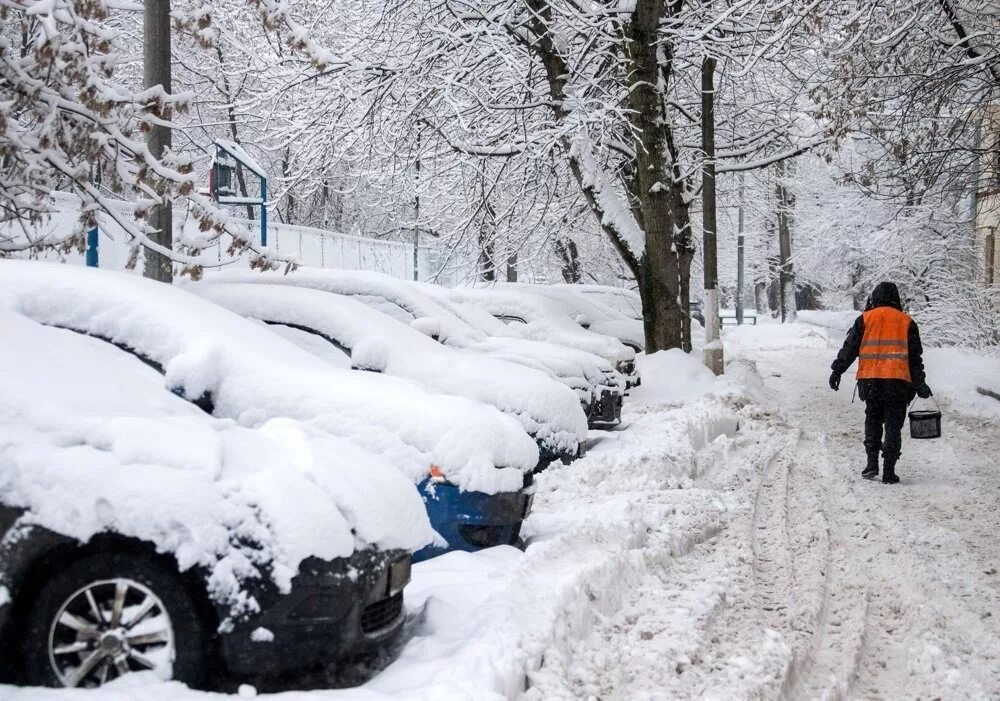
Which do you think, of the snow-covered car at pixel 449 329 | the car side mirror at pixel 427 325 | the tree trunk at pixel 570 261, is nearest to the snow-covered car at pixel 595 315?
the snow-covered car at pixel 449 329

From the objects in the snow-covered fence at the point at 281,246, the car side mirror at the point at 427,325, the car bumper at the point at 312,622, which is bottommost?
the car bumper at the point at 312,622

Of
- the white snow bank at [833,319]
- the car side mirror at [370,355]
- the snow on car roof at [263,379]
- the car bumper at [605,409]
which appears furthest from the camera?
the white snow bank at [833,319]

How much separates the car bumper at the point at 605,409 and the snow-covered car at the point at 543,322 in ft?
8.02

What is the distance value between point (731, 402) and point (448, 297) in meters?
4.47

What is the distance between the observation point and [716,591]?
19.0 feet

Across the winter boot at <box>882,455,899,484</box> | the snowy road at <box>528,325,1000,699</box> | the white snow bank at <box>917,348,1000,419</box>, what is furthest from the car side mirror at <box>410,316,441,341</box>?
Result: the white snow bank at <box>917,348,1000,419</box>

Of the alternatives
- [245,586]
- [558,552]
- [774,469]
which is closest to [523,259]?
[774,469]

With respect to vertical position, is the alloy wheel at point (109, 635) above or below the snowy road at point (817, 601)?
above

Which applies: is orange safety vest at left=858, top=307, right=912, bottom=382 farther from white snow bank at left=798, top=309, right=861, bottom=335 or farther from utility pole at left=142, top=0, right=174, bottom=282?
white snow bank at left=798, top=309, right=861, bottom=335

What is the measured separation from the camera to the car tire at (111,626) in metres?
3.91

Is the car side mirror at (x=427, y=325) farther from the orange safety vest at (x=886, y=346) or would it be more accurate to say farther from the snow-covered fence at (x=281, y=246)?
the orange safety vest at (x=886, y=346)

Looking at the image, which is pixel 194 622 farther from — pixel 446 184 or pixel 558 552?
pixel 446 184

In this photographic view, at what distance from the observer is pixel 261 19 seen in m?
8.71

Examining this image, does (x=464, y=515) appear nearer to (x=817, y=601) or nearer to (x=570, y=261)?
(x=817, y=601)
